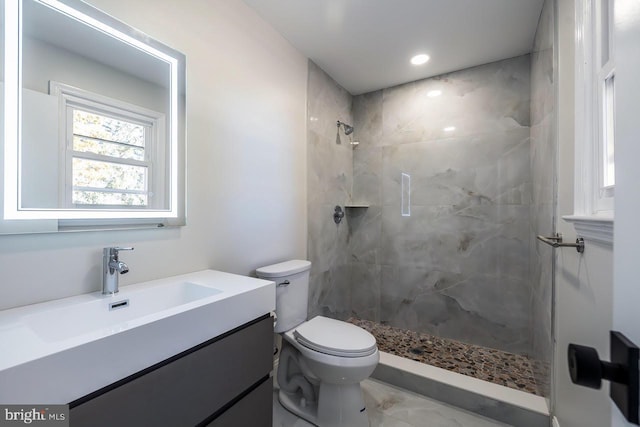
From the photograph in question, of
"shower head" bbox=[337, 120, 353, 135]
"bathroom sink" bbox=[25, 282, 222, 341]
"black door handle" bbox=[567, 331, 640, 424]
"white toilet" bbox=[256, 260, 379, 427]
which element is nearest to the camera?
"black door handle" bbox=[567, 331, 640, 424]

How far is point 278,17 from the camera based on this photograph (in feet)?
5.66

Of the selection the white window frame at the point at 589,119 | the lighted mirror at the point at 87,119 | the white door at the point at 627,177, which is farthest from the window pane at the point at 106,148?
the white window frame at the point at 589,119

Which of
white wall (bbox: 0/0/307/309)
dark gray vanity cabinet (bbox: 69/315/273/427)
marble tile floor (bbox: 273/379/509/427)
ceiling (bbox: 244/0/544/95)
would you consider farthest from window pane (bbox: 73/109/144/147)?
marble tile floor (bbox: 273/379/509/427)

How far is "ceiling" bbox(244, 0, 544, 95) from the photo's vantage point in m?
1.61

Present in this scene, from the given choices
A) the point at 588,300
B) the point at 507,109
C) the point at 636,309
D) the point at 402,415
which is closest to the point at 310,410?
the point at 402,415

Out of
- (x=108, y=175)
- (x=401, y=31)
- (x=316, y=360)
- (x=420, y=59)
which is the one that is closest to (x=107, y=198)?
(x=108, y=175)

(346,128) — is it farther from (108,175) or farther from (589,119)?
(108,175)

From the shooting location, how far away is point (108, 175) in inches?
44.4

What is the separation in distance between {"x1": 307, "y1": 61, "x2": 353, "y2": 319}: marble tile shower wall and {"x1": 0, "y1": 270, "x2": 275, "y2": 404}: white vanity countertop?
3.79 ft

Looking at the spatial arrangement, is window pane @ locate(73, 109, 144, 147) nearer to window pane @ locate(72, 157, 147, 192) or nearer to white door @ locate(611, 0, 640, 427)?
window pane @ locate(72, 157, 147, 192)

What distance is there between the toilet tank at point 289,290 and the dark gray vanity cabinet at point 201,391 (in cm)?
48

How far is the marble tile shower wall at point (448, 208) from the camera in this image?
6.93 feet

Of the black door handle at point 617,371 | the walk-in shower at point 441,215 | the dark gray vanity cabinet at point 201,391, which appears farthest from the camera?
the walk-in shower at point 441,215

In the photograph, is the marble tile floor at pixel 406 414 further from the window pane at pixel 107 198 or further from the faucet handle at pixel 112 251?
the window pane at pixel 107 198
